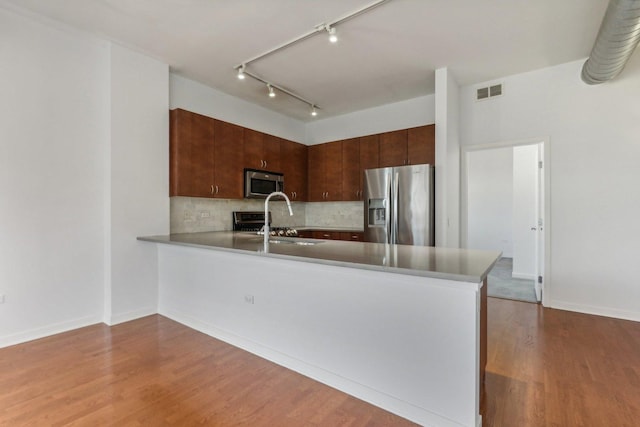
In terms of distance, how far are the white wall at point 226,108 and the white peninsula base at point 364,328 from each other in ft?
7.58

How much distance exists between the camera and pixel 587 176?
3488mm

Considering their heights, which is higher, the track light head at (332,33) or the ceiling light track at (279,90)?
the ceiling light track at (279,90)

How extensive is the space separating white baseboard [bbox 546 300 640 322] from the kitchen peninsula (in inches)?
95.3

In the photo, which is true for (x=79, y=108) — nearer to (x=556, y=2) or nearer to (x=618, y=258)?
(x=556, y=2)

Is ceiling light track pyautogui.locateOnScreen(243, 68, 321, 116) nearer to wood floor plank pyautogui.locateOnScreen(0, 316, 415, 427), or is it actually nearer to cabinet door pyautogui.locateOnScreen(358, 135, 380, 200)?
cabinet door pyautogui.locateOnScreen(358, 135, 380, 200)

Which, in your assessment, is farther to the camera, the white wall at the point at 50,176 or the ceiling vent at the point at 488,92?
the ceiling vent at the point at 488,92

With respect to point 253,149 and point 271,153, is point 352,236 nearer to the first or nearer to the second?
point 271,153

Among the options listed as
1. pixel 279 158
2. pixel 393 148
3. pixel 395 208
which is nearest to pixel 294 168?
pixel 279 158

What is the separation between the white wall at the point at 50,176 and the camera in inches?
104

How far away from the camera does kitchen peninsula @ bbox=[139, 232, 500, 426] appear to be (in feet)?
5.20

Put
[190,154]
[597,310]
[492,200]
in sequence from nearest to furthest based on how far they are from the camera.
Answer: [597,310]
[190,154]
[492,200]

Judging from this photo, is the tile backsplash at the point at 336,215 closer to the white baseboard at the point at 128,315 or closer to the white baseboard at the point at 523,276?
the white baseboard at the point at 523,276

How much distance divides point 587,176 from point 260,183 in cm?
396

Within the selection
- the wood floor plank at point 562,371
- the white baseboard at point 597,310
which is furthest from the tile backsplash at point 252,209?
the white baseboard at point 597,310
